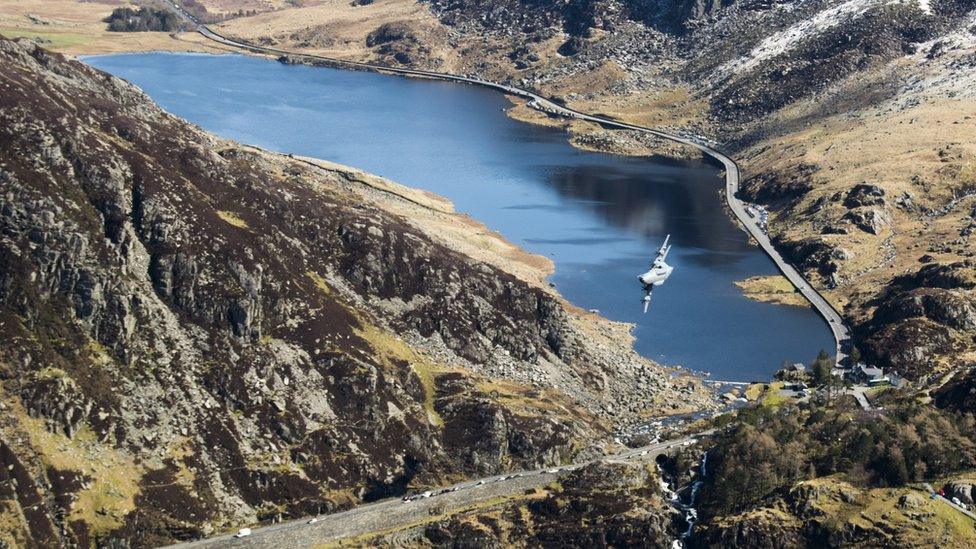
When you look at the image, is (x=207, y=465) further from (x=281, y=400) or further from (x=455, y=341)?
(x=455, y=341)

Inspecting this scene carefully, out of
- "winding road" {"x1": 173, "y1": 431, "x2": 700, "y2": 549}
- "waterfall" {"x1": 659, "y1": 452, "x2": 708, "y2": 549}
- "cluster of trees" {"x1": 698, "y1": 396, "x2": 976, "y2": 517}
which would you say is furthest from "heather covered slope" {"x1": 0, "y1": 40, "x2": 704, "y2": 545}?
"cluster of trees" {"x1": 698, "y1": 396, "x2": 976, "y2": 517}

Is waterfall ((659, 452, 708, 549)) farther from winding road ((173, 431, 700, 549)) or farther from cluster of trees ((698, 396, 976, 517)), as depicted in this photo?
winding road ((173, 431, 700, 549))

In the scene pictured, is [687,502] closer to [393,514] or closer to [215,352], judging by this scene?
[393,514]

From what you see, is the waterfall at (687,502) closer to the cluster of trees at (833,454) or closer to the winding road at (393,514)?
the cluster of trees at (833,454)

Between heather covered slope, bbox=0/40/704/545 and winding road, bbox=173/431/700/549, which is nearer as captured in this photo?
heather covered slope, bbox=0/40/704/545

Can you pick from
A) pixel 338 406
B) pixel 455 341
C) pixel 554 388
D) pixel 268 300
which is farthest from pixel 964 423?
pixel 268 300
